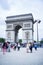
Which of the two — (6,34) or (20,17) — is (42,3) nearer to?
(20,17)

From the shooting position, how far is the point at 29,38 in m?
1.21

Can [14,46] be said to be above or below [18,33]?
below

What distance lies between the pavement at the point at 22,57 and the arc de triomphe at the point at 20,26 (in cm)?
11

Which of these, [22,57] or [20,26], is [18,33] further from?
[22,57]

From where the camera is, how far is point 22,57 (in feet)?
3.94

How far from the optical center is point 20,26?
1247mm

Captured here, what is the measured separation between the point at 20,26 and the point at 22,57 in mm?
277

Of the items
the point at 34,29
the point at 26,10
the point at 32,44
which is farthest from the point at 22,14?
the point at 32,44

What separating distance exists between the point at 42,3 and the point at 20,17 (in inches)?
9.4

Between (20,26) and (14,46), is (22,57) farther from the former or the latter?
(20,26)

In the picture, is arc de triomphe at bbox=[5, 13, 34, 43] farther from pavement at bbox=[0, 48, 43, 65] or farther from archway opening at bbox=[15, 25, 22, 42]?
pavement at bbox=[0, 48, 43, 65]

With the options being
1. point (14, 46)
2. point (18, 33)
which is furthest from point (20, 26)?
point (14, 46)

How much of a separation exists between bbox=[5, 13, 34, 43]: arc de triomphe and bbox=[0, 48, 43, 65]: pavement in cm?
11

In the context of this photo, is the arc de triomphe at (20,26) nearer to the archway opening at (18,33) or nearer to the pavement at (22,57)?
the archway opening at (18,33)
